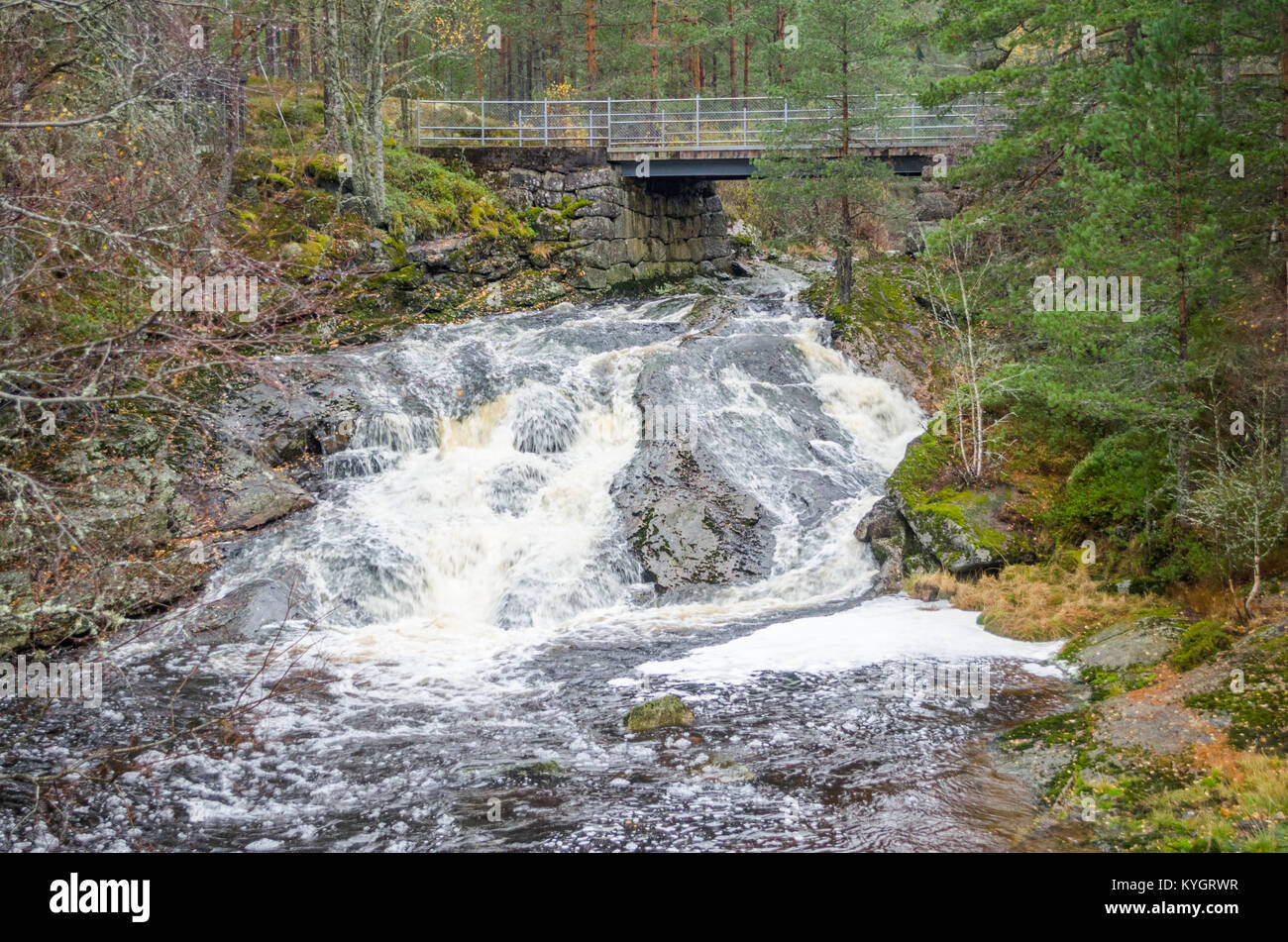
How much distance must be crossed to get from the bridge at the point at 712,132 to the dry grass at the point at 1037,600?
1264 cm

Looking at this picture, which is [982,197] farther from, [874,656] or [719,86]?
[719,86]

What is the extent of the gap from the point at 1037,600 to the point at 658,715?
5584 millimetres

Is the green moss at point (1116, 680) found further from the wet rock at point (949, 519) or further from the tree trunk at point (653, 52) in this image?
the tree trunk at point (653, 52)

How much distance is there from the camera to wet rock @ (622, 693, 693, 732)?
372 inches

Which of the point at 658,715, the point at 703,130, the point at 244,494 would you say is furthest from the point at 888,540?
the point at 703,130

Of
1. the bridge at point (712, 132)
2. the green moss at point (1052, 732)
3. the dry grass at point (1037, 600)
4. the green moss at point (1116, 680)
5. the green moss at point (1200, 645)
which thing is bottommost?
the green moss at point (1052, 732)

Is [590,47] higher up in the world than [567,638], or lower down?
higher up

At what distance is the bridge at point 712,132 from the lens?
73.9 ft

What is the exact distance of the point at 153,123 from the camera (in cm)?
1417

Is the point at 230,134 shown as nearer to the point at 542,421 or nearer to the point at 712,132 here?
the point at 542,421

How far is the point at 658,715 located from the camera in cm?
949

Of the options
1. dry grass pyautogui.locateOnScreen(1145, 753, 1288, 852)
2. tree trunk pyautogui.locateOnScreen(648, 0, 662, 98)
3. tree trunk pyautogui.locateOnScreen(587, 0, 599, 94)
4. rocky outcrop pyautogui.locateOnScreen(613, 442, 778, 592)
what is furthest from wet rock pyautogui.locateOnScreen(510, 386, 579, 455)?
tree trunk pyautogui.locateOnScreen(648, 0, 662, 98)

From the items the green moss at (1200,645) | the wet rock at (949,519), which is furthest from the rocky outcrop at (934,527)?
the green moss at (1200,645)
